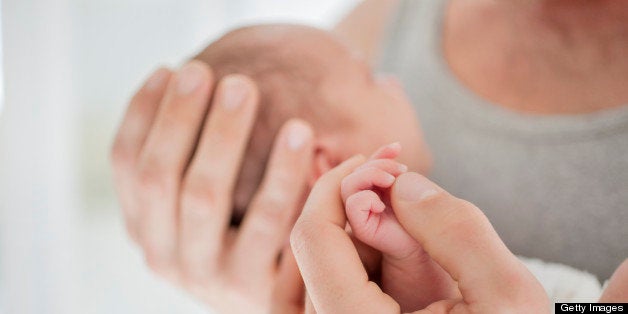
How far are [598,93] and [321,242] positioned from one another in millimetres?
223

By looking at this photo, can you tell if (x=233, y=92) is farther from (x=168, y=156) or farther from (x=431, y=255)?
(x=431, y=255)

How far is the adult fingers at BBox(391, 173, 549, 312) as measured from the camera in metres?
0.23

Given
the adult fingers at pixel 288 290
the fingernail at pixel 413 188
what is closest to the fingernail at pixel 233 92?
the adult fingers at pixel 288 290

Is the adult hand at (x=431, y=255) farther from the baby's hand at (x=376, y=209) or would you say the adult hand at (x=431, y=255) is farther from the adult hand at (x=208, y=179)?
the adult hand at (x=208, y=179)

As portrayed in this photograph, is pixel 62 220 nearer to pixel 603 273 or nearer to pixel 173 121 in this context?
pixel 173 121

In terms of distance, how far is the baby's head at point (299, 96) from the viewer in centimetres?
52

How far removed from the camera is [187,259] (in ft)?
1.87

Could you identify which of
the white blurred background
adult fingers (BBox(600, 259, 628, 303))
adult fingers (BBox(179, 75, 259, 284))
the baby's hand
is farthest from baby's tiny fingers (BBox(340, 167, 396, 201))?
the white blurred background

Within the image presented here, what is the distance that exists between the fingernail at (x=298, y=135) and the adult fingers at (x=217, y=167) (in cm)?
4

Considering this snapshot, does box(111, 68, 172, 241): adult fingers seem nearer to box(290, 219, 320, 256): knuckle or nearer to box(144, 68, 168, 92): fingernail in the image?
box(144, 68, 168, 92): fingernail

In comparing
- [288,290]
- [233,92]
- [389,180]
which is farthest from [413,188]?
[233,92]

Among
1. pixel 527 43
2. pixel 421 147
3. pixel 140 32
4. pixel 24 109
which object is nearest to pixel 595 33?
pixel 527 43

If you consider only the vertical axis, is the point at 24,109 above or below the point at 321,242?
below

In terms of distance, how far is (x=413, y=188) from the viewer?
27 cm
